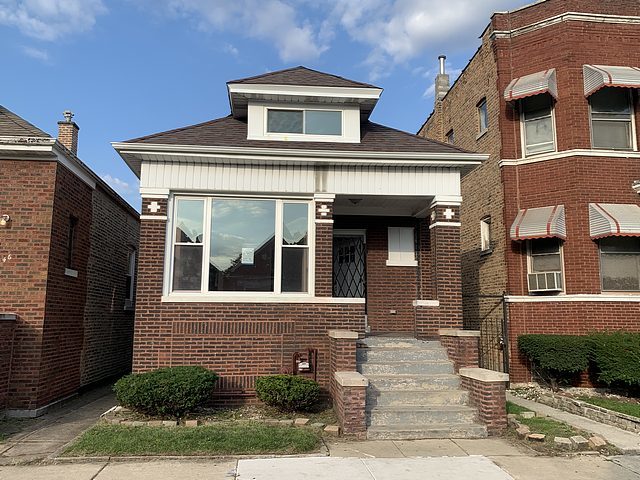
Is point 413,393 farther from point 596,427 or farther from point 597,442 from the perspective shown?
point 596,427

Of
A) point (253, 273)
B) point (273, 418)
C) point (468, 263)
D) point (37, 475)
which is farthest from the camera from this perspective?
point (468, 263)

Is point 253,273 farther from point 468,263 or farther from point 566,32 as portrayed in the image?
point 566,32

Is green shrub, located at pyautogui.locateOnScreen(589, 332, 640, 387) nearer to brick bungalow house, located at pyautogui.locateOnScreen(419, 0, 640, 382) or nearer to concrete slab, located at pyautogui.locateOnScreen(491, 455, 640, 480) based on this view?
brick bungalow house, located at pyautogui.locateOnScreen(419, 0, 640, 382)

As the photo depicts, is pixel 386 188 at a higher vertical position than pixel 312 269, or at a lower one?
higher

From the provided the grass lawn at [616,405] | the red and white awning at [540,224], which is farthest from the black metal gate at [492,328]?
the grass lawn at [616,405]

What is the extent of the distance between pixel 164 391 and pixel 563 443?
18.3ft

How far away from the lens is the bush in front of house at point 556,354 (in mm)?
9766

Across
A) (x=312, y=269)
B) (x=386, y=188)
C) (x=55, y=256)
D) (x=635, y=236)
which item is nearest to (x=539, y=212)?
(x=635, y=236)

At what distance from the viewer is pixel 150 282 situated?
8.84 m

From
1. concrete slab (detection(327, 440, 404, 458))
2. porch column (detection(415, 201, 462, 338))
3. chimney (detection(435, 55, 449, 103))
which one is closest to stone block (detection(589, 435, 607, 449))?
concrete slab (detection(327, 440, 404, 458))

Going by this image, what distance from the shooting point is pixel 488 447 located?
21.6 feet

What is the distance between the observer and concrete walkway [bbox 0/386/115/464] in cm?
623

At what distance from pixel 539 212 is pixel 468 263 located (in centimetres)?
319

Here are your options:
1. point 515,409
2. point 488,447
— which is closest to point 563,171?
point 515,409
